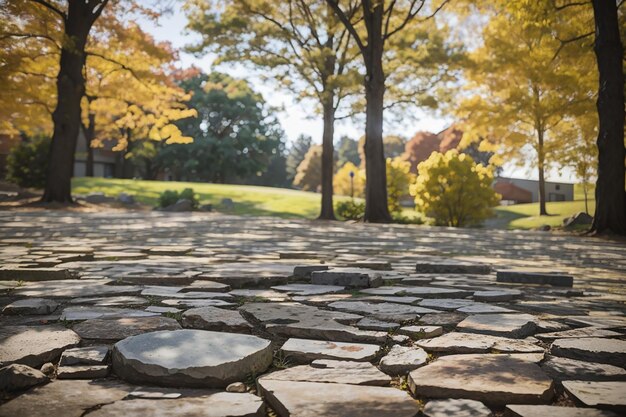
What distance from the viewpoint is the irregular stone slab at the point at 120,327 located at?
7.10ft

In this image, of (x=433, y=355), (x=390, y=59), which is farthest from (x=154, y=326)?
(x=390, y=59)

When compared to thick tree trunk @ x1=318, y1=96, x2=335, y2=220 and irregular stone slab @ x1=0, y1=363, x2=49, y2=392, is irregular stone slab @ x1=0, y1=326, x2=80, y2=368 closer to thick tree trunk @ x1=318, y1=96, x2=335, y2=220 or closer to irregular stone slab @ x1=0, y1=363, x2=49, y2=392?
irregular stone slab @ x1=0, y1=363, x2=49, y2=392

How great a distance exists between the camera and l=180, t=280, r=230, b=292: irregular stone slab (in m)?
3.34

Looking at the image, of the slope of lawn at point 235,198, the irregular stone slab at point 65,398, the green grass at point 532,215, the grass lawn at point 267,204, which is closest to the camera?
the irregular stone slab at point 65,398

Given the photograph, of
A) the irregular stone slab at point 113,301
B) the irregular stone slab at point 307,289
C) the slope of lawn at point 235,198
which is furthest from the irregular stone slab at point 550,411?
the slope of lawn at point 235,198

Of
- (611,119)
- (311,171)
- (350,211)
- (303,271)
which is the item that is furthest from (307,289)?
(311,171)

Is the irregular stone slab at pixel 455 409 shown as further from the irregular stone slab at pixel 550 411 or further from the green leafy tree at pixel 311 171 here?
the green leafy tree at pixel 311 171

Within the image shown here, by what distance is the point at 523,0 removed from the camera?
33.9ft

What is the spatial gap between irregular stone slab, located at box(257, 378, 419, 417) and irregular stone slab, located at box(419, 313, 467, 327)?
3.10 ft

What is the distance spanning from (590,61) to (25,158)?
24279 millimetres

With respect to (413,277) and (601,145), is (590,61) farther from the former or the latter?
(413,277)

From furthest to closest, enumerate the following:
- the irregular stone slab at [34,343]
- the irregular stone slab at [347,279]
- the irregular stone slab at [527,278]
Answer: the irregular stone slab at [527,278]
the irregular stone slab at [347,279]
the irregular stone slab at [34,343]

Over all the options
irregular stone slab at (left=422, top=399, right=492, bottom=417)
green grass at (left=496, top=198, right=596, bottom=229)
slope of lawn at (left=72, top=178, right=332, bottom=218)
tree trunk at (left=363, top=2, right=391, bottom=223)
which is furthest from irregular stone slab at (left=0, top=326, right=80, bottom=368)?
green grass at (left=496, top=198, right=596, bottom=229)

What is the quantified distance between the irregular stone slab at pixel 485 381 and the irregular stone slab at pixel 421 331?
377mm
